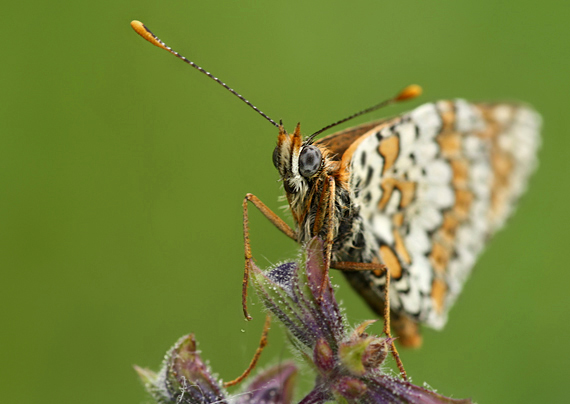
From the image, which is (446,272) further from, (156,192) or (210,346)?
(156,192)

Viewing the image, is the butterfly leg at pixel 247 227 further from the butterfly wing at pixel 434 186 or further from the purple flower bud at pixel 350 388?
the purple flower bud at pixel 350 388

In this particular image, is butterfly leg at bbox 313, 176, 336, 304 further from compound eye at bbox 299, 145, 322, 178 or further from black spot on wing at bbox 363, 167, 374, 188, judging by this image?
black spot on wing at bbox 363, 167, 374, 188

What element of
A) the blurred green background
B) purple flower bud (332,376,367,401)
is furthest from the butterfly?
the blurred green background

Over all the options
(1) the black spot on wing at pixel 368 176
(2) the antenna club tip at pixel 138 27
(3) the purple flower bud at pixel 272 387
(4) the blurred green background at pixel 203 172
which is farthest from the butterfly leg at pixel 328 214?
(4) the blurred green background at pixel 203 172

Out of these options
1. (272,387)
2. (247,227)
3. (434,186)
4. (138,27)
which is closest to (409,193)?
(434,186)

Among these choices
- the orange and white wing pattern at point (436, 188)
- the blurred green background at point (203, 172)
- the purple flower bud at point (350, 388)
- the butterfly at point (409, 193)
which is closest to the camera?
the purple flower bud at point (350, 388)

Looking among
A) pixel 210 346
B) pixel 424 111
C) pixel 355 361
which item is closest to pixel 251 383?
pixel 355 361

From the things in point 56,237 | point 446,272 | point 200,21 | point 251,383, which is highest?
point 200,21
